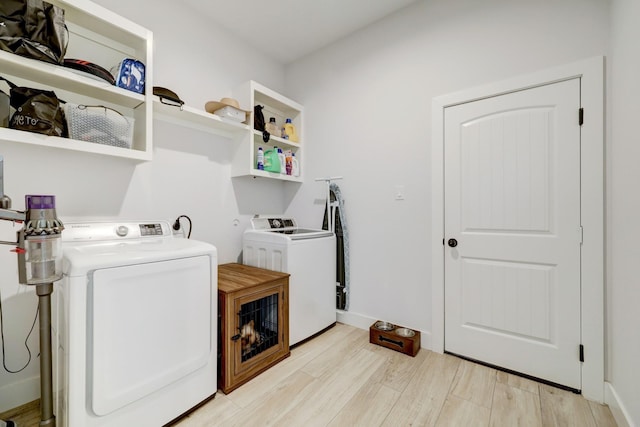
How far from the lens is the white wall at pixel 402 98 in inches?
69.2

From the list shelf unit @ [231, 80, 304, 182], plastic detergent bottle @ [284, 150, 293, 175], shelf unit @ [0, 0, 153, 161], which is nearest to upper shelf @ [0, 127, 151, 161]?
shelf unit @ [0, 0, 153, 161]

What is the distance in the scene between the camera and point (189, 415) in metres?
1.46

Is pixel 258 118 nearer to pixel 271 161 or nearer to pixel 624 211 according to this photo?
pixel 271 161

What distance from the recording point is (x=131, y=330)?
1216mm

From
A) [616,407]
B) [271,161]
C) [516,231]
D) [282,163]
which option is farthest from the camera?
[282,163]

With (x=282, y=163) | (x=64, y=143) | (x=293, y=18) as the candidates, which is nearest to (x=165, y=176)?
(x=64, y=143)

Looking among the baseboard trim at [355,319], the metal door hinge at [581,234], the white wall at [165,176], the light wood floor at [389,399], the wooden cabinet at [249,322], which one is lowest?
the light wood floor at [389,399]

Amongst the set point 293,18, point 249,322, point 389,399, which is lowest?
point 389,399

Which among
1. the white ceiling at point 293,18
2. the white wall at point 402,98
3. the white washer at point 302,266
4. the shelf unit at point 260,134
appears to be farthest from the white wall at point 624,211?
the shelf unit at point 260,134

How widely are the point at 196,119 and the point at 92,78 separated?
2.36ft

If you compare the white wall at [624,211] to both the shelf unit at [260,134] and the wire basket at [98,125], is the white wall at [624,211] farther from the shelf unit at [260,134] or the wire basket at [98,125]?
the wire basket at [98,125]

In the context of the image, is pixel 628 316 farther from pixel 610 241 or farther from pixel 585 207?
pixel 585 207

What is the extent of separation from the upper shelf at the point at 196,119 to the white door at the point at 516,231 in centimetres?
175

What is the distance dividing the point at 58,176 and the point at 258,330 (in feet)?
5.11
